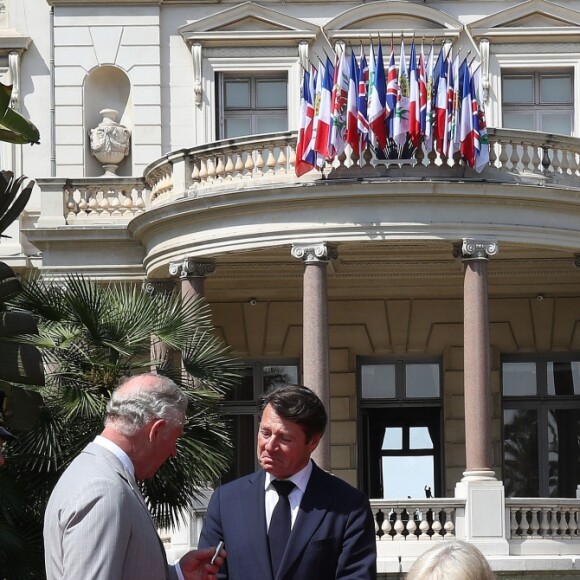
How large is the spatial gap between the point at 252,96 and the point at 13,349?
41.5ft

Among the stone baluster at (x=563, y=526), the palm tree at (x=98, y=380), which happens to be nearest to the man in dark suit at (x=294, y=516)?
the palm tree at (x=98, y=380)

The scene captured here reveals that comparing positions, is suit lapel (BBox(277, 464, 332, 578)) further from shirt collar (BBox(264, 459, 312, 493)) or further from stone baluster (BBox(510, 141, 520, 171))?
stone baluster (BBox(510, 141, 520, 171))

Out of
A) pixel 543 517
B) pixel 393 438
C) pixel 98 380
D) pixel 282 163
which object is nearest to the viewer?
pixel 98 380

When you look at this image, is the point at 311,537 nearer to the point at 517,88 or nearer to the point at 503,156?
the point at 503,156

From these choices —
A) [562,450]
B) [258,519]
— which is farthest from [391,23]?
[258,519]

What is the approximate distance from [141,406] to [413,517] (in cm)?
1607

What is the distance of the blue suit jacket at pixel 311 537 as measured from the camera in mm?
6926

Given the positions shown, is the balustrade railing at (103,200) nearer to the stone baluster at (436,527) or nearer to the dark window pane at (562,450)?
the stone baluster at (436,527)

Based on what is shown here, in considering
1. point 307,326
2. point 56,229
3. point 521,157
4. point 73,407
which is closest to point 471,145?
point 521,157

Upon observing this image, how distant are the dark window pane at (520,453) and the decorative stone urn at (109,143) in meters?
8.02

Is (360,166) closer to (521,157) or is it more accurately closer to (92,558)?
(521,157)

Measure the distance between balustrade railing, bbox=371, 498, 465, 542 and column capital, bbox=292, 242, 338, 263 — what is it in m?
3.53

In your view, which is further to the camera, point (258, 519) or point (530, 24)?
point (530, 24)

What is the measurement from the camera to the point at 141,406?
225 inches
